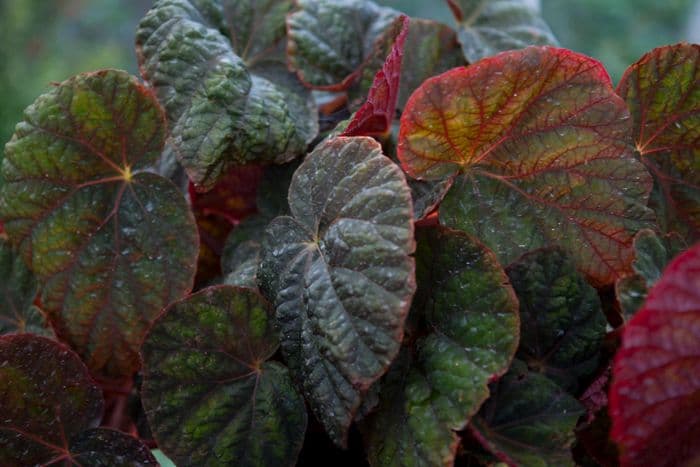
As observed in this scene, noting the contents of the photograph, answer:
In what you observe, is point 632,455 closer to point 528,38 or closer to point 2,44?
point 528,38

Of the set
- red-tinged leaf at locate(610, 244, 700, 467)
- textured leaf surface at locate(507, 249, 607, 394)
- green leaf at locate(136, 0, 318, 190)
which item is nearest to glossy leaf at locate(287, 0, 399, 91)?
green leaf at locate(136, 0, 318, 190)

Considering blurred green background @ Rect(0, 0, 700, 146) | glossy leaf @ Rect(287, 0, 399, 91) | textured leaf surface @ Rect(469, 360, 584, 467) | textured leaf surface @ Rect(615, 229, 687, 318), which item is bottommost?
blurred green background @ Rect(0, 0, 700, 146)

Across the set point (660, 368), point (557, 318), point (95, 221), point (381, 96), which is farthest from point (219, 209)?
point (660, 368)

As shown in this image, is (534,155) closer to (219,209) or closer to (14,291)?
(219,209)

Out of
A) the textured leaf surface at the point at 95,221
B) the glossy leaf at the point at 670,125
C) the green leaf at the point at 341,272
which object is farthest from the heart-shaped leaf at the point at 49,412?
the glossy leaf at the point at 670,125

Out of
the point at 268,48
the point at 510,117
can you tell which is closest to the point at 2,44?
the point at 268,48

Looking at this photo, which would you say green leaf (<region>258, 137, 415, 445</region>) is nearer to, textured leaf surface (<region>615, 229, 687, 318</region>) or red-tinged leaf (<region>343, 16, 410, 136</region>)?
red-tinged leaf (<region>343, 16, 410, 136</region>)
